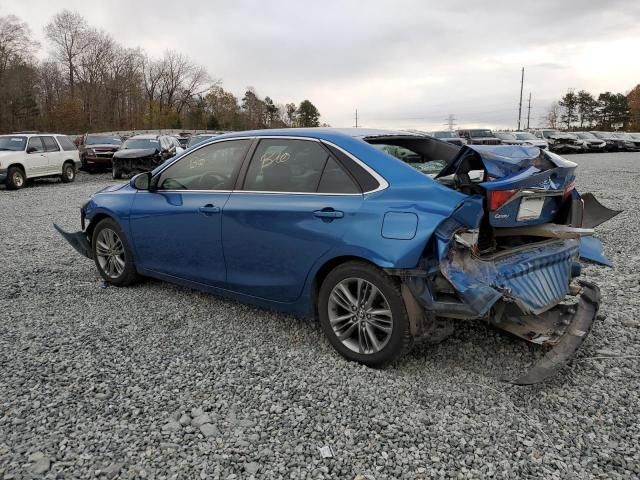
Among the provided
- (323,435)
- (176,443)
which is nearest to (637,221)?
(323,435)

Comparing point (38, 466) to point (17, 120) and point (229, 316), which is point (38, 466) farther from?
point (17, 120)

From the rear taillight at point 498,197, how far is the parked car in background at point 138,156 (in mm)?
17507

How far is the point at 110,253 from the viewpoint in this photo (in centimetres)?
527

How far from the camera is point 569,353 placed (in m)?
3.22

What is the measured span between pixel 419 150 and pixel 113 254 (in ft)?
10.3

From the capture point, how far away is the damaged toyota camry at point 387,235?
3152mm

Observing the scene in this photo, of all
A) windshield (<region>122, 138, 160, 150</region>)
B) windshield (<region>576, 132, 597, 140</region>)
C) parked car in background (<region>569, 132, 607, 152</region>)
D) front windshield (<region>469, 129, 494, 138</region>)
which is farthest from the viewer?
windshield (<region>576, 132, 597, 140</region>)

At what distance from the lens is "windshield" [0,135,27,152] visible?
16680mm

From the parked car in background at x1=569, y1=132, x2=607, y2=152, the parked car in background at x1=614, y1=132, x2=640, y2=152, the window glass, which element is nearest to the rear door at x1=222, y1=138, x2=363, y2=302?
the window glass

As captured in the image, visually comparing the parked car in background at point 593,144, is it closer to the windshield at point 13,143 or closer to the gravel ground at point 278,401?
the windshield at point 13,143

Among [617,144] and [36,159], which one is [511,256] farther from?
[617,144]

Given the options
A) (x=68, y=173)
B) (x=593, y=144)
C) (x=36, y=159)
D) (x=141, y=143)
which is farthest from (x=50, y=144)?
(x=593, y=144)

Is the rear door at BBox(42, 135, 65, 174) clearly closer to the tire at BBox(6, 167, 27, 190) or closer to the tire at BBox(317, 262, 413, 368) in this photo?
the tire at BBox(6, 167, 27, 190)

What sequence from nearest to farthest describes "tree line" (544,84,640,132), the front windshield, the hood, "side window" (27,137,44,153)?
"side window" (27,137,44,153) → the hood → the front windshield → "tree line" (544,84,640,132)
